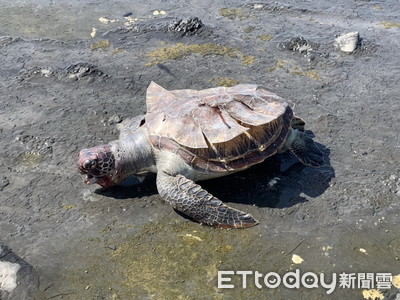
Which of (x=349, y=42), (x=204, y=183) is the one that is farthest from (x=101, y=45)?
(x=349, y=42)

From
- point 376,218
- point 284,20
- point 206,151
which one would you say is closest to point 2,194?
point 206,151

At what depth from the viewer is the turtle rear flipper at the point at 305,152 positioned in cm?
554

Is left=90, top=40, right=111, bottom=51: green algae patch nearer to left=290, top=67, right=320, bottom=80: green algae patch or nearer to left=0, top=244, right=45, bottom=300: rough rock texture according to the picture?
left=290, top=67, right=320, bottom=80: green algae patch

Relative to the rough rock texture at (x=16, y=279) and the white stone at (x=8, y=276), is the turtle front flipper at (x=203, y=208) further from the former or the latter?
the white stone at (x=8, y=276)

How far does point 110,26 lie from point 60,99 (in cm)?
323

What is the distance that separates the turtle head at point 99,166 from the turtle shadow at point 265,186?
0.27 metres

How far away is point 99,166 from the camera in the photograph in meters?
4.98

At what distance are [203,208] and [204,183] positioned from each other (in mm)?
748

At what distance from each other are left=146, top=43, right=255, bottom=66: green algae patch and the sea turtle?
9.50 feet

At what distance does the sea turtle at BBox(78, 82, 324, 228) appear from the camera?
15.6 ft

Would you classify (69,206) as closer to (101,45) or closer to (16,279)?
(16,279)

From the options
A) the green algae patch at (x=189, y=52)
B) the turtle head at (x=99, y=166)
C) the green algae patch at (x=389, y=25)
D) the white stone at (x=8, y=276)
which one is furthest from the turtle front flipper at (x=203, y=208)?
the green algae patch at (x=389, y=25)

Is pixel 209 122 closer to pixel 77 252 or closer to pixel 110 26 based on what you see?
pixel 77 252

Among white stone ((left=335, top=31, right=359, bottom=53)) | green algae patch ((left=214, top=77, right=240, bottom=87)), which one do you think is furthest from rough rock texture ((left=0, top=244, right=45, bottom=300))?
white stone ((left=335, top=31, right=359, bottom=53))
